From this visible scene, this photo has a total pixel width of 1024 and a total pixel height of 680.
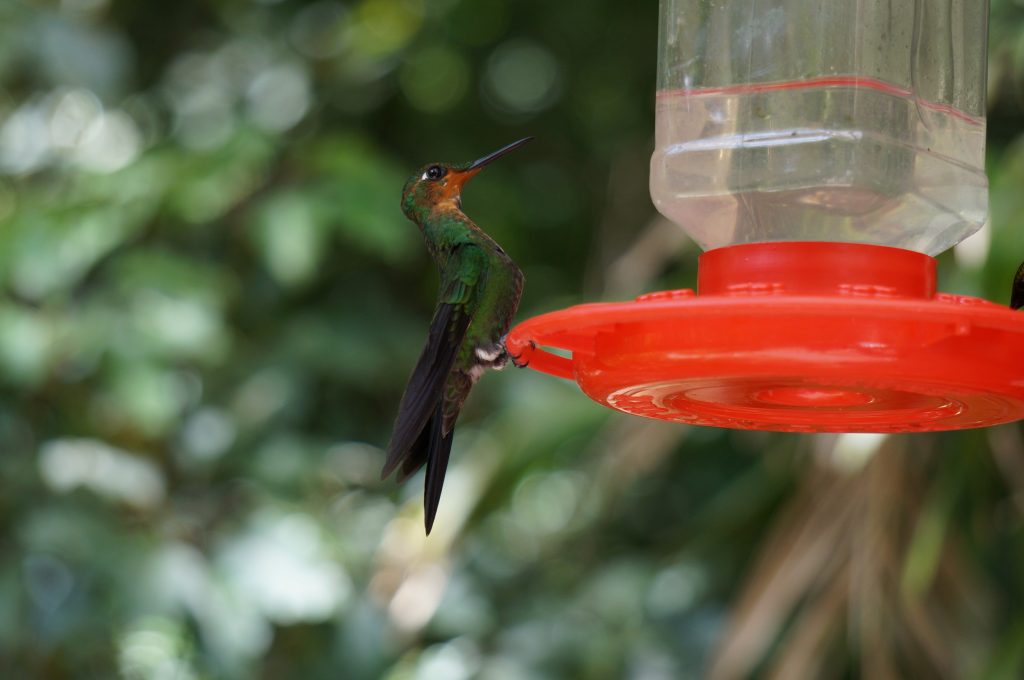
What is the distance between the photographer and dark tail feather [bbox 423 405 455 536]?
98.6 inches

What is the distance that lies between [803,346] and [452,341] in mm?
1029

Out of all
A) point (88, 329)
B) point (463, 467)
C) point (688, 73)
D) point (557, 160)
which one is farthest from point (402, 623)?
point (557, 160)

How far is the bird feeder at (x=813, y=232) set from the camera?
1821 mm

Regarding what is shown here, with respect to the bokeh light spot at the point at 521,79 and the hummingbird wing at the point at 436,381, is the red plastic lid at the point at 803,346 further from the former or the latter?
the bokeh light spot at the point at 521,79

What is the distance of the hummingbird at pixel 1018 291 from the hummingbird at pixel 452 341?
0.98 metres

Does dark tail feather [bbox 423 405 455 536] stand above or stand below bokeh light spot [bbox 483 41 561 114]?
below

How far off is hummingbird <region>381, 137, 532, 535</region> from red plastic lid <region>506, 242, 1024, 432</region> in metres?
0.41

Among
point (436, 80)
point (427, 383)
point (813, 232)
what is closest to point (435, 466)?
point (427, 383)

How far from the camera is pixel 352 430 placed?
5.13 meters

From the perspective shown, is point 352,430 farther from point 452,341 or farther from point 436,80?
point 452,341

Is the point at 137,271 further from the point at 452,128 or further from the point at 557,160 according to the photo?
the point at 557,160

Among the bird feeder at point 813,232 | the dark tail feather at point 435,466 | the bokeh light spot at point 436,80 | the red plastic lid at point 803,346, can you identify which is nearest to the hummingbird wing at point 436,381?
the dark tail feather at point 435,466

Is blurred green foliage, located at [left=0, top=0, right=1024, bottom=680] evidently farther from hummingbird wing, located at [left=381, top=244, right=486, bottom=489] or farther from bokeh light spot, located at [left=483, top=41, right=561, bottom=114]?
hummingbird wing, located at [left=381, top=244, right=486, bottom=489]

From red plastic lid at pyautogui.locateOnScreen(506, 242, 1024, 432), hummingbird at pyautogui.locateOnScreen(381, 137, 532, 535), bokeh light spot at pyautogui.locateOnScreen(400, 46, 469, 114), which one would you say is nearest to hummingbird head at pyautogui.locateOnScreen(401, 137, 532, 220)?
hummingbird at pyautogui.locateOnScreen(381, 137, 532, 535)
